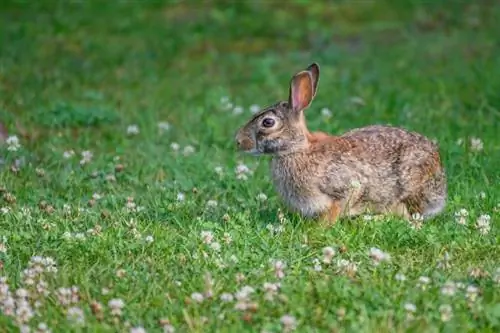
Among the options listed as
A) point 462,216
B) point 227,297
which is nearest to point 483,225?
point 462,216

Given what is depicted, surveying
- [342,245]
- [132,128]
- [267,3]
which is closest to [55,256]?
[342,245]

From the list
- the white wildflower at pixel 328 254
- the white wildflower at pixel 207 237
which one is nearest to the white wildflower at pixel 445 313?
the white wildflower at pixel 328 254

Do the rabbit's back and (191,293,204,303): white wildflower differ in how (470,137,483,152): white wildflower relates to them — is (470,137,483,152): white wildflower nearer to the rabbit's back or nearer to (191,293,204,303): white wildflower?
the rabbit's back

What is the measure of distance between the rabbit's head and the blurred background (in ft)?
8.07

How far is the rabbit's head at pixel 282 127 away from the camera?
27.1ft

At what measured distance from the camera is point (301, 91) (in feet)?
27.5

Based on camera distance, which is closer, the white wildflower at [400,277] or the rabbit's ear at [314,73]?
the white wildflower at [400,277]

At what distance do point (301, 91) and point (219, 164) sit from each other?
5.96 ft

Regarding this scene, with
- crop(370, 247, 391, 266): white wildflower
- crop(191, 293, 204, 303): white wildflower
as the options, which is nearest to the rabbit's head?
crop(370, 247, 391, 266): white wildflower

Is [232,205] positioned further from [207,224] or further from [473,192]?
[473,192]

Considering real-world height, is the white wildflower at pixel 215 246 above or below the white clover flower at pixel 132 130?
above

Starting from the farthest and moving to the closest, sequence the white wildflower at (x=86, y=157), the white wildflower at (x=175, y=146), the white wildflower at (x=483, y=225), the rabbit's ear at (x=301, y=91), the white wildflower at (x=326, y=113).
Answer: the white wildflower at (x=326, y=113) < the white wildflower at (x=175, y=146) < the white wildflower at (x=86, y=157) < the rabbit's ear at (x=301, y=91) < the white wildflower at (x=483, y=225)

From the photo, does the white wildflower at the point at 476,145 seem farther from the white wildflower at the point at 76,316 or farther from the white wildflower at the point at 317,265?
the white wildflower at the point at 76,316

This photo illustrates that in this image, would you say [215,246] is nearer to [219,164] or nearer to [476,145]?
[219,164]
